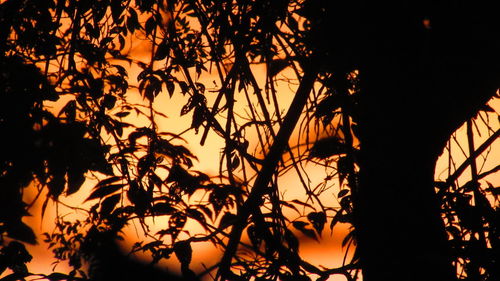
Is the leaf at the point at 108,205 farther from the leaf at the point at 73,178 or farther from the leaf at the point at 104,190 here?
the leaf at the point at 73,178

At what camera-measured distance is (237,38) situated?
0.99 metres

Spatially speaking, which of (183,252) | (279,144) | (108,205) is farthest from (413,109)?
(108,205)

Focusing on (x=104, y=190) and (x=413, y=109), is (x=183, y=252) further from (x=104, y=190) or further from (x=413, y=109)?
(x=413, y=109)

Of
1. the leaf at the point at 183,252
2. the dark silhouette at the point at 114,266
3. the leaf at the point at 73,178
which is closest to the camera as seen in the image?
the leaf at the point at 183,252

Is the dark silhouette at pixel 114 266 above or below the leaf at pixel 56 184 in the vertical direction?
below

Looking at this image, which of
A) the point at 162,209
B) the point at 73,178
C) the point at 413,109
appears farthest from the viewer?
the point at 73,178

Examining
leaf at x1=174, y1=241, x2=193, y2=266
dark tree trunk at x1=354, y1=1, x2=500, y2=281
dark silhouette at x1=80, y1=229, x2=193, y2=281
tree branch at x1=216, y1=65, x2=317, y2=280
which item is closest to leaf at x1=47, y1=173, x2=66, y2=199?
dark silhouette at x1=80, y1=229, x2=193, y2=281

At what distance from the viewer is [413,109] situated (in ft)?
2.50

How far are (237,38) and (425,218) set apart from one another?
607mm

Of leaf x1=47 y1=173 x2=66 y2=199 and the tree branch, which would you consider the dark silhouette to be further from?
the tree branch

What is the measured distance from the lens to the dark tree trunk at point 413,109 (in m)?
0.71

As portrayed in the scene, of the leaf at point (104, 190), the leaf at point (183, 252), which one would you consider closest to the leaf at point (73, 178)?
the leaf at point (104, 190)

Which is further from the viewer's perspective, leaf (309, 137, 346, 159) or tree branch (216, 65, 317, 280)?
leaf (309, 137, 346, 159)

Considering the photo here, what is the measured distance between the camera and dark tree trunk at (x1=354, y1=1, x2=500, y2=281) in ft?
2.33
